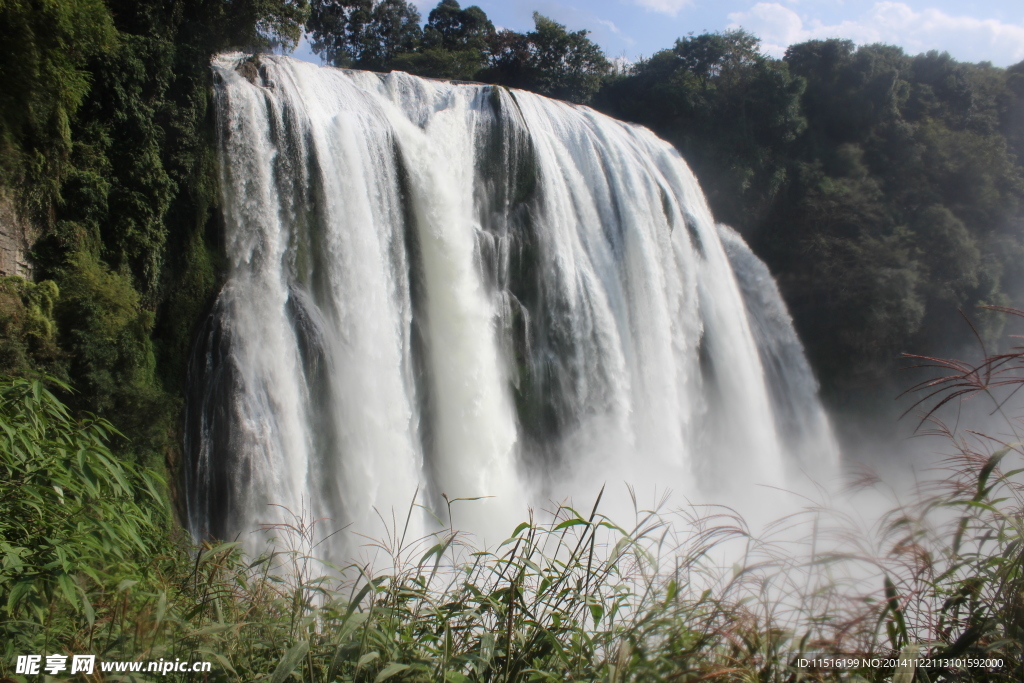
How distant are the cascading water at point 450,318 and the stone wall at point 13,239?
194 centimetres

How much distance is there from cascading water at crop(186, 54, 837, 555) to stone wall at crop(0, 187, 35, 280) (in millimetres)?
1937

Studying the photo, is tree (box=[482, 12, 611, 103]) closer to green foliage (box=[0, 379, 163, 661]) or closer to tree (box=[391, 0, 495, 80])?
tree (box=[391, 0, 495, 80])

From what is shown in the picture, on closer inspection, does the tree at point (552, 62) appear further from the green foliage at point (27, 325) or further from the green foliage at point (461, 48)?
the green foliage at point (27, 325)

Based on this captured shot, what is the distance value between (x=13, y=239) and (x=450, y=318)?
506 cm

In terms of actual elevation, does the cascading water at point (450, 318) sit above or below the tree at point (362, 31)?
below

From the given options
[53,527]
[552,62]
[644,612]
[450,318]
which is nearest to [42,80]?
[450,318]

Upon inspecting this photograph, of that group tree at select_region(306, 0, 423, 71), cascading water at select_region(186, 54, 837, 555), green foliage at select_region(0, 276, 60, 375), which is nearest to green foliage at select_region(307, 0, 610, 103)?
tree at select_region(306, 0, 423, 71)

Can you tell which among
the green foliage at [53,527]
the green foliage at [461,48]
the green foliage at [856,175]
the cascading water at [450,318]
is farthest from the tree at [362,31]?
the green foliage at [53,527]

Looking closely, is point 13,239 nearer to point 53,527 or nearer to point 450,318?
point 450,318

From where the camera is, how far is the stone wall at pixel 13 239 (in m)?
6.47

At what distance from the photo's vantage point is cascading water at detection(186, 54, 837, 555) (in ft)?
25.4

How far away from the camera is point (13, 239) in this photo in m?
6.59

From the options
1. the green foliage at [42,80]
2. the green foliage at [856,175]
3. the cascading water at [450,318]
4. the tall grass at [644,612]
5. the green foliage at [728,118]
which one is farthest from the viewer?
the green foliage at [728,118]

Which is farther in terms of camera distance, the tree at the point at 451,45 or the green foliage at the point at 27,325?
the tree at the point at 451,45
